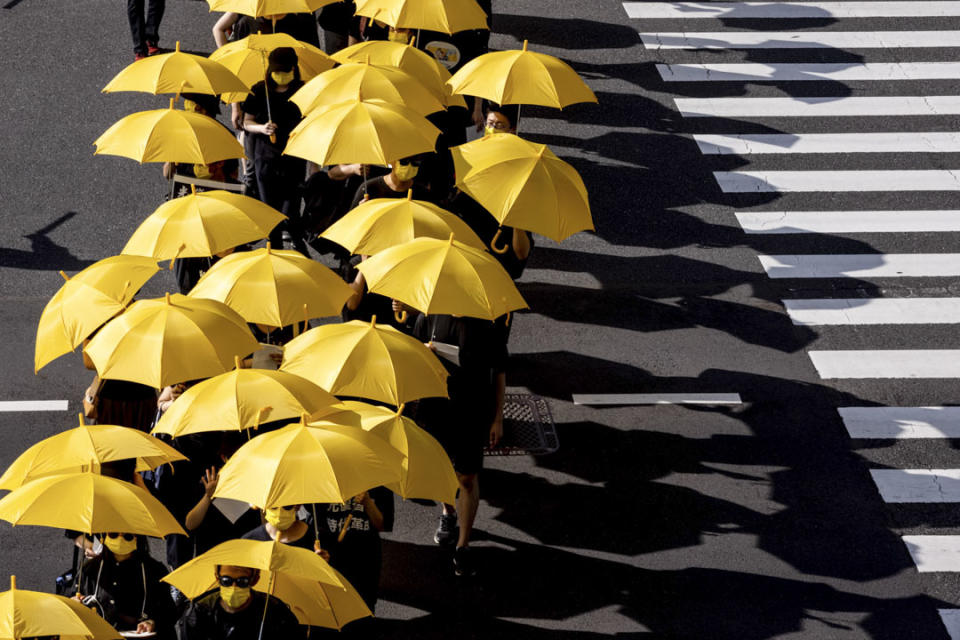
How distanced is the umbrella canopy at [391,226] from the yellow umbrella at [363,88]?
1.61 meters

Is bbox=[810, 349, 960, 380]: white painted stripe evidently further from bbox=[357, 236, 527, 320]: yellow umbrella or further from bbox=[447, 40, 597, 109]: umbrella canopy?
bbox=[357, 236, 527, 320]: yellow umbrella

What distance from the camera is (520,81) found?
11.2 meters

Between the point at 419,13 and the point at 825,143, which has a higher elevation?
the point at 419,13

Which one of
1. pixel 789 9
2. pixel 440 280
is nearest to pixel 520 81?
pixel 440 280

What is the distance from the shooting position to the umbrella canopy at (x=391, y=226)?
8844 millimetres

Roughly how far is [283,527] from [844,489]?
526 centimetres

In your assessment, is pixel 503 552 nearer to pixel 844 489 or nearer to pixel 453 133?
pixel 844 489

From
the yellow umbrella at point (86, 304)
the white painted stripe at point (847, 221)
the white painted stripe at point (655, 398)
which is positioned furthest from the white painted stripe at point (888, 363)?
the yellow umbrella at point (86, 304)

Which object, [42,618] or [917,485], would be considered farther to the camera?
[917,485]

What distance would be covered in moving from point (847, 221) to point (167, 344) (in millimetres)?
8569

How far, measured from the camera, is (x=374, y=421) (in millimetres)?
7199

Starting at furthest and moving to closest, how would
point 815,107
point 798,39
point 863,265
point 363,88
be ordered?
point 798,39 < point 815,107 < point 863,265 < point 363,88

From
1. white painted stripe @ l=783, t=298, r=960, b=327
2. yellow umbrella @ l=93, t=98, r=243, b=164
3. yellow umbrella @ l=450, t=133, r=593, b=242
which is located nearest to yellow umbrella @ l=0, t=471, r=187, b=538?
yellow umbrella @ l=93, t=98, r=243, b=164

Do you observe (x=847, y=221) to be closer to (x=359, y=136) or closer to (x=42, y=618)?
(x=359, y=136)
